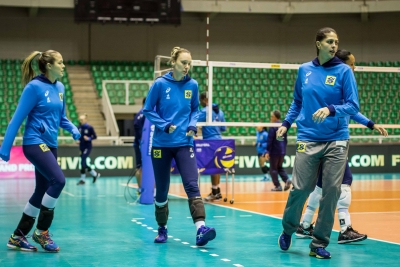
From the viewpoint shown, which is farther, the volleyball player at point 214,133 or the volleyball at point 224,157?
the volleyball player at point 214,133

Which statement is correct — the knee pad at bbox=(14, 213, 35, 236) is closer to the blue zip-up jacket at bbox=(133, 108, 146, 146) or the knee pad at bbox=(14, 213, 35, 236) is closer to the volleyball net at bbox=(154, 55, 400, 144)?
the blue zip-up jacket at bbox=(133, 108, 146, 146)

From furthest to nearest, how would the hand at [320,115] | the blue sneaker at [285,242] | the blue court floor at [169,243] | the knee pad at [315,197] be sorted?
the knee pad at [315,197]
the blue sneaker at [285,242]
the blue court floor at [169,243]
the hand at [320,115]

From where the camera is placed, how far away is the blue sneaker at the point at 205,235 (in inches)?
304

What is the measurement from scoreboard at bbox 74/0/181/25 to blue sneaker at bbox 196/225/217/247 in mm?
19778

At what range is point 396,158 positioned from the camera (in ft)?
83.9

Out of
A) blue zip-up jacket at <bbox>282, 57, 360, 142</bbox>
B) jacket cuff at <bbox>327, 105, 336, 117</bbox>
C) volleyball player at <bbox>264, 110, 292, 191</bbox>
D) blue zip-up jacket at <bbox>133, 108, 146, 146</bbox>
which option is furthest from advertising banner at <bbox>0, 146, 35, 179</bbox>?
jacket cuff at <bbox>327, 105, 336, 117</bbox>

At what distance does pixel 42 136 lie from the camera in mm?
7551

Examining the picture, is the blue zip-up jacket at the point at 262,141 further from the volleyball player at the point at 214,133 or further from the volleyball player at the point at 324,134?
the volleyball player at the point at 324,134

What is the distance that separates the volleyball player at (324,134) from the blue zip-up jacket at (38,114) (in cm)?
260

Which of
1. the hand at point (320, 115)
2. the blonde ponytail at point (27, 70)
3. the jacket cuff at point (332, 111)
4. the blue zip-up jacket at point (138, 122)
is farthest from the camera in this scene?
the blue zip-up jacket at point (138, 122)

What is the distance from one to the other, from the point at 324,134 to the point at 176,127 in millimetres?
1862

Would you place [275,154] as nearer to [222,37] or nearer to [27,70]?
[27,70]

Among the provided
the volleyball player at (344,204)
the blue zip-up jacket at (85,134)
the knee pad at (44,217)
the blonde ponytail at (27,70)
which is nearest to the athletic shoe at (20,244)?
the knee pad at (44,217)

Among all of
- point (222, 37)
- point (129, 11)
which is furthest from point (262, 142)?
point (222, 37)
